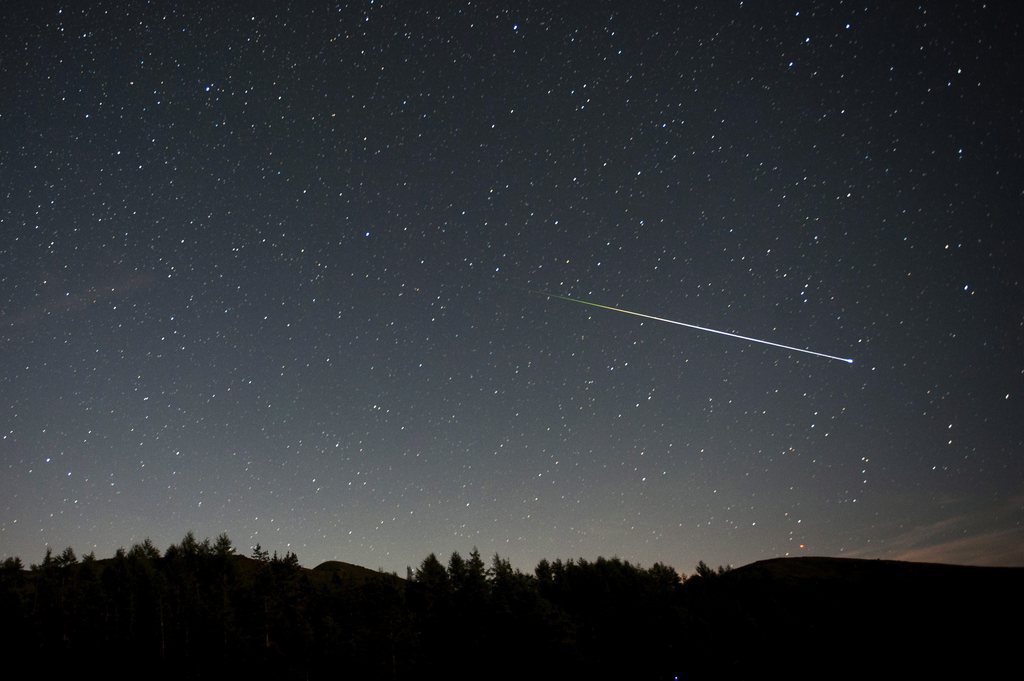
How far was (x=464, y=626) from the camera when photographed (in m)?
45.5

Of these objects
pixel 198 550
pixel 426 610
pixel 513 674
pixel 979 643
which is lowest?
pixel 979 643

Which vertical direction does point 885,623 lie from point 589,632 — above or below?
below

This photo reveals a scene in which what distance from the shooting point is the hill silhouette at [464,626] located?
4156 cm

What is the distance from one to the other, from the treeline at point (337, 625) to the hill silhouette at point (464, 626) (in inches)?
5.7

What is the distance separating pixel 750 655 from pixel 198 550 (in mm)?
60564

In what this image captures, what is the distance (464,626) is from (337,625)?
9.64 metres

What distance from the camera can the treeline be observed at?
40938 mm

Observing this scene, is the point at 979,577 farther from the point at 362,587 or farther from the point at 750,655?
the point at 362,587

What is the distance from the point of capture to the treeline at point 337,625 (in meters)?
40.9

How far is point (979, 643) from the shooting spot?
156 feet

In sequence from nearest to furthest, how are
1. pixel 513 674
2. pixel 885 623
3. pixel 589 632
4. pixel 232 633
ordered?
pixel 513 674
pixel 232 633
pixel 589 632
pixel 885 623

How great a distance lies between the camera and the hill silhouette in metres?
41.6

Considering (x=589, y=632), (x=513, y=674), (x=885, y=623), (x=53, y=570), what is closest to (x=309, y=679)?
(x=513, y=674)

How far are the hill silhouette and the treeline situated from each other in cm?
14
